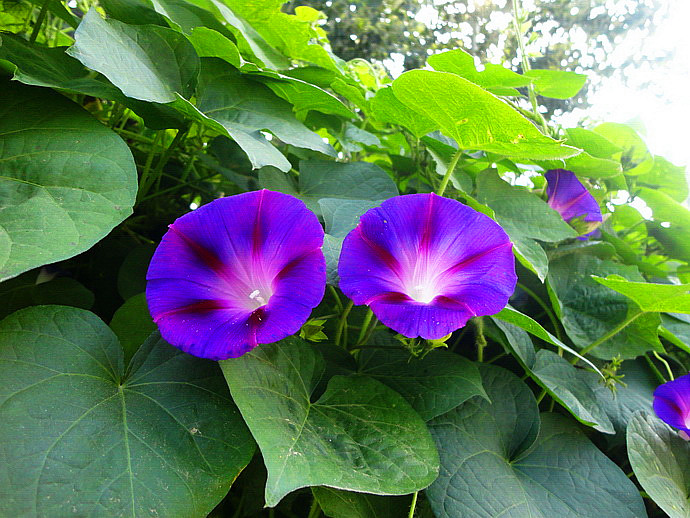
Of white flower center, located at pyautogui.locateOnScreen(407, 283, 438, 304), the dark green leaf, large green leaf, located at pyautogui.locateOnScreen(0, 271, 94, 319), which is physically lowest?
large green leaf, located at pyautogui.locateOnScreen(0, 271, 94, 319)

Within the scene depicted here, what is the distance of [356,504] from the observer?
491mm

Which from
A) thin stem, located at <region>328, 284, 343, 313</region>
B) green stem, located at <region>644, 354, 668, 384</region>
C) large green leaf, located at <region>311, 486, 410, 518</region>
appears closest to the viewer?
large green leaf, located at <region>311, 486, 410, 518</region>

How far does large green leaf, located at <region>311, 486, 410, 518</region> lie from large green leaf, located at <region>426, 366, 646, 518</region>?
5 centimetres

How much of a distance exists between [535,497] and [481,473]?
71mm

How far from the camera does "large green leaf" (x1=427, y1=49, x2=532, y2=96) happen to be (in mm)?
774

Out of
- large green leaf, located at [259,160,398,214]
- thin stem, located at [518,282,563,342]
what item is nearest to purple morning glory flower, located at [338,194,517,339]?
large green leaf, located at [259,160,398,214]

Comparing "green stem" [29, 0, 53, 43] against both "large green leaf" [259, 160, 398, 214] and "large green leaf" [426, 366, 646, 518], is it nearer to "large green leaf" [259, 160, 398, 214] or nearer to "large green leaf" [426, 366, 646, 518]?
"large green leaf" [259, 160, 398, 214]

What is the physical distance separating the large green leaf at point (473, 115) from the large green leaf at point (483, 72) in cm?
22

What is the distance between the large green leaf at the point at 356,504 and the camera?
469 millimetres

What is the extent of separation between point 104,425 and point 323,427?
0.59 feet

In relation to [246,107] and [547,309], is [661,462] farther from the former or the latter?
[246,107]

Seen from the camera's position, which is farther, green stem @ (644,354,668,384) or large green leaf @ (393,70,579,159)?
green stem @ (644,354,668,384)

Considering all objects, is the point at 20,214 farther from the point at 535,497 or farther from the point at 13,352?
the point at 535,497

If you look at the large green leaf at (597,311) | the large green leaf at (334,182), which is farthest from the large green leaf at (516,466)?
the large green leaf at (334,182)
